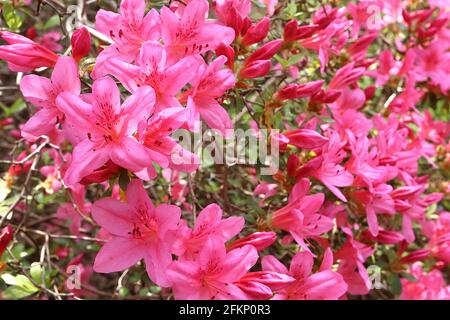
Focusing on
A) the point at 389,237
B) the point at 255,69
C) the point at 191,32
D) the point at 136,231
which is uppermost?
the point at 191,32

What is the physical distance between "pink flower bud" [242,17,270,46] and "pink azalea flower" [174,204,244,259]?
1.67ft

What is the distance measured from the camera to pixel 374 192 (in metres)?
1.65

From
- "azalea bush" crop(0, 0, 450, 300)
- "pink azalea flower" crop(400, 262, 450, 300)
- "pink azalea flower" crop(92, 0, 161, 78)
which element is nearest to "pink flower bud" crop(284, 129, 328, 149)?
"azalea bush" crop(0, 0, 450, 300)

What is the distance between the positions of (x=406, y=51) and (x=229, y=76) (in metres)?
1.39

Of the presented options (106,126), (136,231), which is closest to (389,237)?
(136,231)

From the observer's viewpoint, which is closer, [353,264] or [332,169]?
[332,169]

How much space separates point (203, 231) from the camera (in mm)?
1278

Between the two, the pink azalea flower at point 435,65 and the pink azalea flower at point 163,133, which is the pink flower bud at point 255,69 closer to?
the pink azalea flower at point 163,133

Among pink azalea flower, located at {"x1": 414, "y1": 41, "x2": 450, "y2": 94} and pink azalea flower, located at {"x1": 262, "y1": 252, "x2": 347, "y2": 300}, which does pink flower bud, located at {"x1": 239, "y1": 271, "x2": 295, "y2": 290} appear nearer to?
pink azalea flower, located at {"x1": 262, "y1": 252, "x2": 347, "y2": 300}

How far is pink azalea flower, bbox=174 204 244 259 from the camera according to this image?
1.26m

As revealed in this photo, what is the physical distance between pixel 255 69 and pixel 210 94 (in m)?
0.19

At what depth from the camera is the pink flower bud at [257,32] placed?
1523 mm

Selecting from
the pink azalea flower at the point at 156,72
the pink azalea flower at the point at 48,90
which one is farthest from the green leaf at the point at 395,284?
the pink azalea flower at the point at 48,90

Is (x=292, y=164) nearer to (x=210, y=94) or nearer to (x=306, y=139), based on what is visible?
(x=306, y=139)
